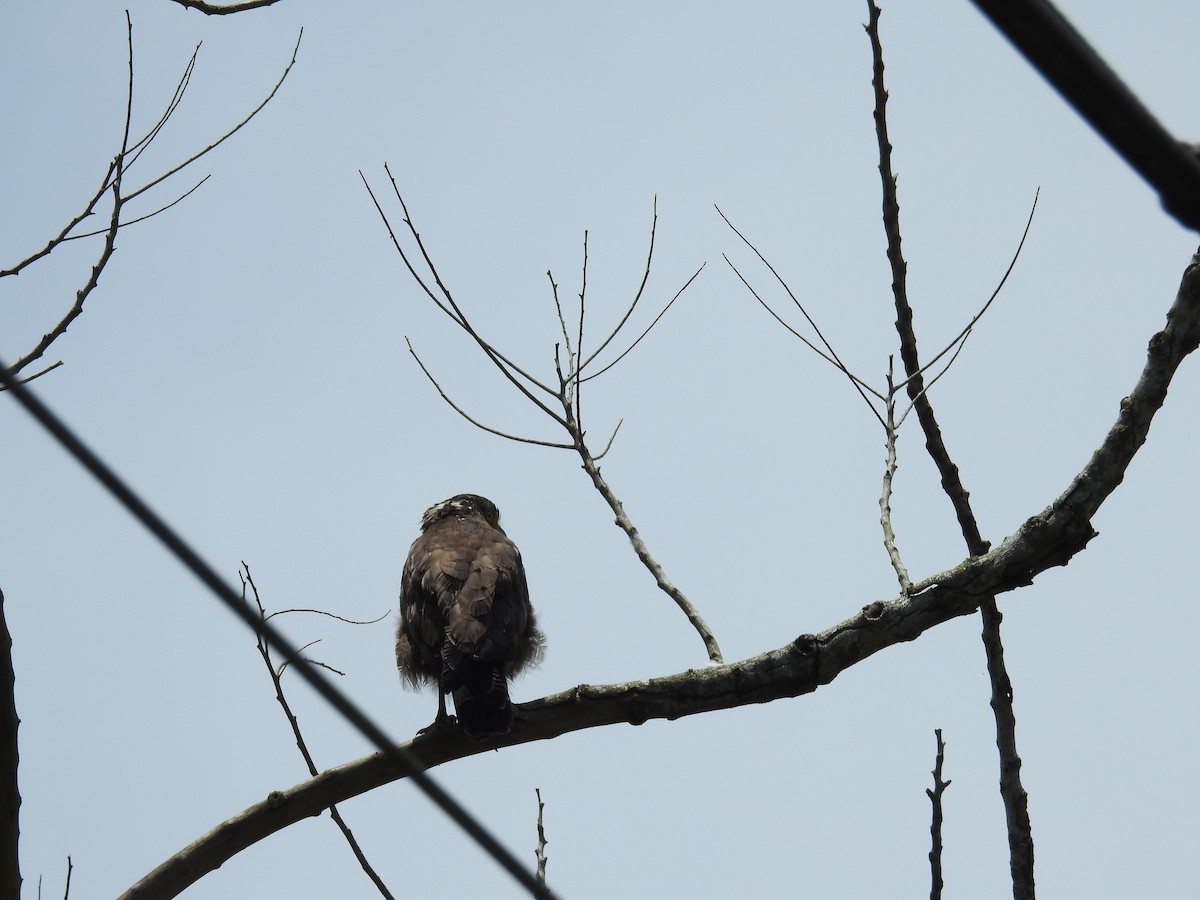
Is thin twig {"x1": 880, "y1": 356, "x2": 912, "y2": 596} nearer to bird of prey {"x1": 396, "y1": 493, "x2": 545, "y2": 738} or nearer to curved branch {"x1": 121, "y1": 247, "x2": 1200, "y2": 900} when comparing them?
curved branch {"x1": 121, "y1": 247, "x2": 1200, "y2": 900}

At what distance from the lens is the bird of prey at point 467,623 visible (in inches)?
158

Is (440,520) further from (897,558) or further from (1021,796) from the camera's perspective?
(1021,796)

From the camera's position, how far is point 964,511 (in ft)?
10.7

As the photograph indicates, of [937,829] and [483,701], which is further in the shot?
[483,701]

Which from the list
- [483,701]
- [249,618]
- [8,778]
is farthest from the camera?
[483,701]

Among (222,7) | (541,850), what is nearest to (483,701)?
(541,850)

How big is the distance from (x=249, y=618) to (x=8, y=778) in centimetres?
206

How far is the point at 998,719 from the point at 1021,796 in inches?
8.2

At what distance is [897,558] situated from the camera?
3.38 meters

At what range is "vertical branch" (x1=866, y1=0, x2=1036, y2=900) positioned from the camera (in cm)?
302

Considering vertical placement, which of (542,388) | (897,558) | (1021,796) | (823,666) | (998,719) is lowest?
(1021,796)

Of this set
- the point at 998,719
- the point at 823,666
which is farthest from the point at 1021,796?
the point at 823,666

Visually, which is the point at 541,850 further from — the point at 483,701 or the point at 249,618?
the point at 249,618

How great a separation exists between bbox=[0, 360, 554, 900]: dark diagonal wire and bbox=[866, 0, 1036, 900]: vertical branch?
2.39 metres
